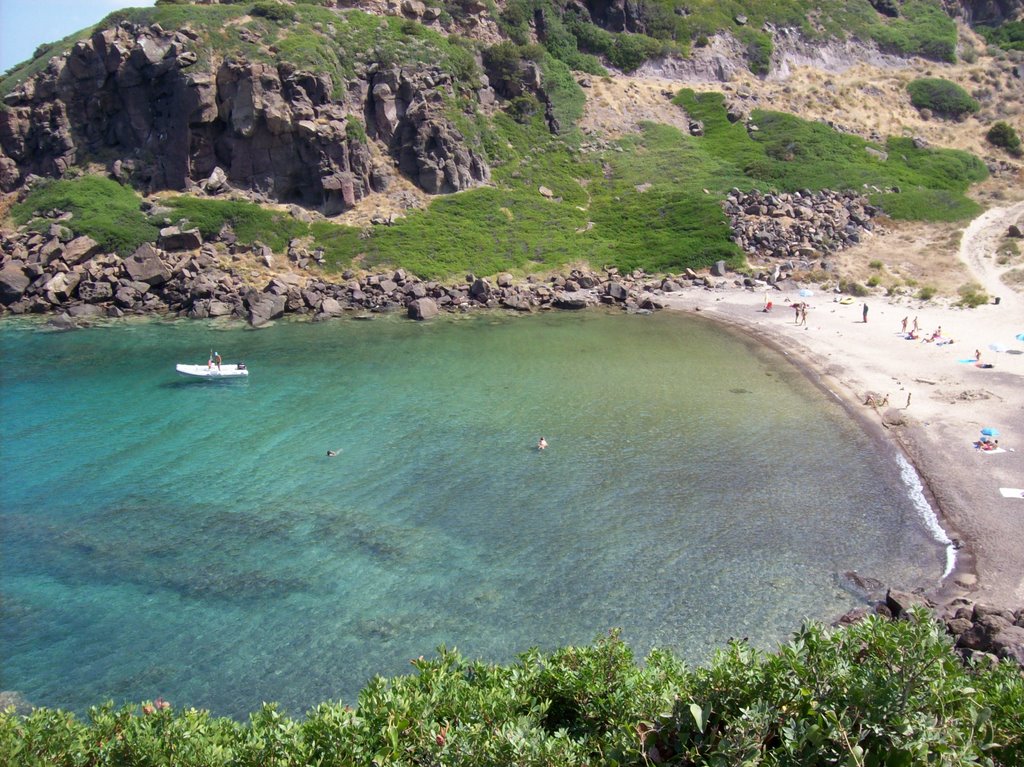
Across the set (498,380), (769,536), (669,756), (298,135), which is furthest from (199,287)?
(669,756)

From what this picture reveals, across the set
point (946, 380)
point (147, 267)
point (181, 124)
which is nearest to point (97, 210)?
point (147, 267)

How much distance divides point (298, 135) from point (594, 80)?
45675 millimetres

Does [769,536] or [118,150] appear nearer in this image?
[769,536]

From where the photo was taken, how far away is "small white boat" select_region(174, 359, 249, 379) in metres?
44.7

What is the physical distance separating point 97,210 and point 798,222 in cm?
6838

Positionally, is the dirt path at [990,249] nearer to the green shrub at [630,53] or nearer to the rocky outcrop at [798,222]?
the rocky outcrop at [798,222]

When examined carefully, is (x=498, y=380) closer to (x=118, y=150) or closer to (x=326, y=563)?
(x=326, y=563)

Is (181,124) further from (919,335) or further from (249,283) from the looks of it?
(919,335)

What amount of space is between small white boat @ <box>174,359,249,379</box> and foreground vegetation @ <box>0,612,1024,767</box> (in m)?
33.4

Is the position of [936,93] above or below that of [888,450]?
above

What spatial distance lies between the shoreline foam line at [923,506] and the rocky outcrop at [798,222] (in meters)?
44.2

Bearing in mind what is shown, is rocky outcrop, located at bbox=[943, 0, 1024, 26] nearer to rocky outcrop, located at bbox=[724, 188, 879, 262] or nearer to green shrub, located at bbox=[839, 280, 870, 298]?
rocky outcrop, located at bbox=[724, 188, 879, 262]

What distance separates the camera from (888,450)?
3344 centimetres

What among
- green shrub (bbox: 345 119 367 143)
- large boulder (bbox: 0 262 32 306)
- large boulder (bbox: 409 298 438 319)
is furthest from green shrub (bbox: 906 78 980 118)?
large boulder (bbox: 0 262 32 306)
